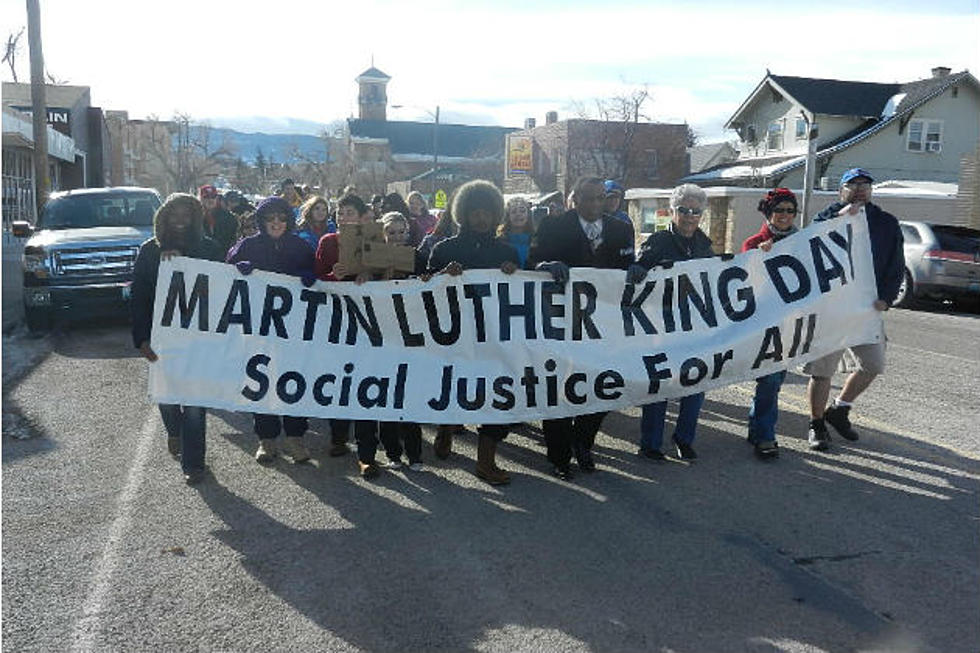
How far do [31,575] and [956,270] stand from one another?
56.4 feet

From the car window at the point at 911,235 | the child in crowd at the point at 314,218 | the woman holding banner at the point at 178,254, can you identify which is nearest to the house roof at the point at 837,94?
the car window at the point at 911,235

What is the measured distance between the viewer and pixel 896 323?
15.2m

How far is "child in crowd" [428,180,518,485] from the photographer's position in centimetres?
588

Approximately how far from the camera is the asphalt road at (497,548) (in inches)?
153

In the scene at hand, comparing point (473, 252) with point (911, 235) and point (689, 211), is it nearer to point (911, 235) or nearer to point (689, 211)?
point (689, 211)

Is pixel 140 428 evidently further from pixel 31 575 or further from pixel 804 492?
pixel 804 492

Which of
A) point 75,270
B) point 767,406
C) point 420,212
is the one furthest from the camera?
point 75,270

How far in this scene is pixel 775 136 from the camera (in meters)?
45.0

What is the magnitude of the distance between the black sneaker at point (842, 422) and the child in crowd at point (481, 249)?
2.73m

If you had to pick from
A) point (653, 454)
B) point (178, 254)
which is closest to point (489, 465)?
point (653, 454)

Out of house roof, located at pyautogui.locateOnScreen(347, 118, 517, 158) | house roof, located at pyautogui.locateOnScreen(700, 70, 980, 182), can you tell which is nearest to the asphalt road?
house roof, located at pyautogui.locateOnScreen(700, 70, 980, 182)

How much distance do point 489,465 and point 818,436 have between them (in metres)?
2.56

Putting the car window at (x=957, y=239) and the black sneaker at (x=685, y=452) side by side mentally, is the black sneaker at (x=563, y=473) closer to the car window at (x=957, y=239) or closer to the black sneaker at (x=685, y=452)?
the black sneaker at (x=685, y=452)

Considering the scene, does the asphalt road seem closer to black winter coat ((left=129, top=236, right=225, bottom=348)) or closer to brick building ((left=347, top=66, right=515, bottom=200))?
black winter coat ((left=129, top=236, right=225, bottom=348))
